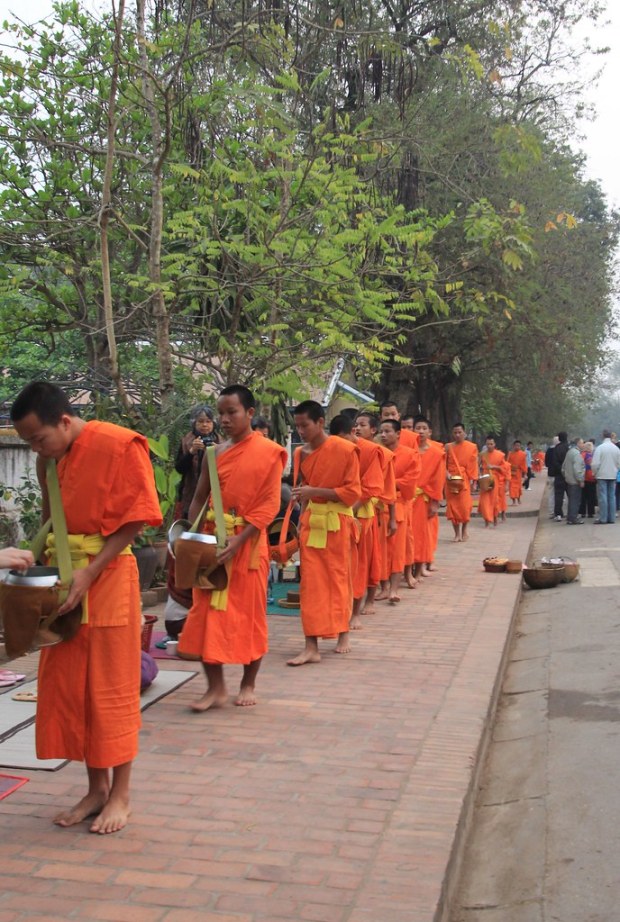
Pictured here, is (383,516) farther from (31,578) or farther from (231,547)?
(31,578)

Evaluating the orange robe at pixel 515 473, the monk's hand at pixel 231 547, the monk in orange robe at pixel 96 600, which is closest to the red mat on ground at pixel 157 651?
the monk's hand at pixel 231 547

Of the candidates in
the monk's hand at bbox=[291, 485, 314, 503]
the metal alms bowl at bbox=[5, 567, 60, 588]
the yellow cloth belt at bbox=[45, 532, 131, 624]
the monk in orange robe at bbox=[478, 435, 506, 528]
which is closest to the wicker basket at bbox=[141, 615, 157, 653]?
the monk's hand at bbox=[291, 485, 314, 503]

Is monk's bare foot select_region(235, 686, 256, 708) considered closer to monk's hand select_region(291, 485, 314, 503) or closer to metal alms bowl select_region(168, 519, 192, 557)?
metal alms bowl select_region(168, 519, 192, 557)

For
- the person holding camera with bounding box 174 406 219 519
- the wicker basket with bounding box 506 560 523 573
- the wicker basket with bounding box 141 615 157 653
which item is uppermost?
the person holding camera with bounding box 174 406 219 519

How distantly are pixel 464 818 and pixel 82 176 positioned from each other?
9.09m

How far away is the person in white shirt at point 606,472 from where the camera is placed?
20609mm

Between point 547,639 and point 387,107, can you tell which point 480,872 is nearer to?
point 547,639

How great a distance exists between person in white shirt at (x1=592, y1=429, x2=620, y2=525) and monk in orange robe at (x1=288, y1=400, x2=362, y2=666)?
1414cm

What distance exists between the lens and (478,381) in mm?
30250

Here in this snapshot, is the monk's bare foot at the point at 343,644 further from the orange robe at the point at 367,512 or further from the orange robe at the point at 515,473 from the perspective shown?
the orange robe at the point at 515,473

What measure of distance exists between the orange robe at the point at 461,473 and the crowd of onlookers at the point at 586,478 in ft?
13.2

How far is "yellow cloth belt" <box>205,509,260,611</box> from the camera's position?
590 cm

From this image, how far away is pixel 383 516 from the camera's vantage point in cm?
996

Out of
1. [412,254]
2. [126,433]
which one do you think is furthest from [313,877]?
[412,254]
